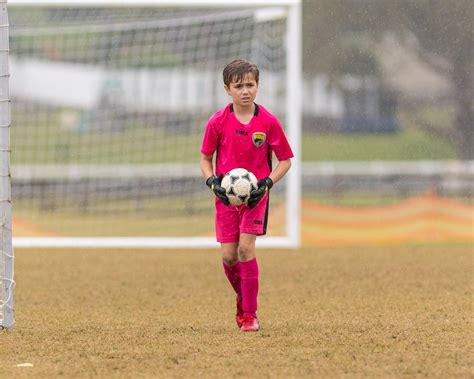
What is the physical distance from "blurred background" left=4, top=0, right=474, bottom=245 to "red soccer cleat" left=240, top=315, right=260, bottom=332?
8093mm

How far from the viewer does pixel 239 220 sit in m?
7.77

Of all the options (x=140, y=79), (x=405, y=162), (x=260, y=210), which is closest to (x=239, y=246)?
(x=260, y=210)

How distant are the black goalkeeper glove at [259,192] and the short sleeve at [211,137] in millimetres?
434

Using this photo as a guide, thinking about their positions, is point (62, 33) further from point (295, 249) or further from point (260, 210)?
point (260, 210)

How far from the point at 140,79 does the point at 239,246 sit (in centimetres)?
1398

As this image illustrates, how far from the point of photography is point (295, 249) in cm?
1467

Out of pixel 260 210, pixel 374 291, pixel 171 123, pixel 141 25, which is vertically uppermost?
pixel 141 25

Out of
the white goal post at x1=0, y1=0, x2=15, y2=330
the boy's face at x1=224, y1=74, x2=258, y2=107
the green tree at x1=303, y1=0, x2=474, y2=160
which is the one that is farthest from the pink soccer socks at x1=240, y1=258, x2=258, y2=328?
the green tree at x1=303, y1=0, x2=474, y2=160

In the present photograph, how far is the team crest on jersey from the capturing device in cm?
763

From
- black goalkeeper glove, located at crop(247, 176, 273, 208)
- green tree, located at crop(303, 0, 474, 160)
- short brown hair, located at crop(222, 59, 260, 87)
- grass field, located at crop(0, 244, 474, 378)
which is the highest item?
green tree, located at crop(303, 0, 474, 160)

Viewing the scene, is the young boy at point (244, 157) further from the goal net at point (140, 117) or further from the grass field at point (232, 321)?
the goal net at point (140, 117)

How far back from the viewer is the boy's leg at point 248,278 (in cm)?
766

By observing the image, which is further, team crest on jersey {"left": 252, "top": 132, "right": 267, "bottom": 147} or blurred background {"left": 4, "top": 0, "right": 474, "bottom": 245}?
blurred background {"left": 4, "top": 0, "right": 474, "bottom": 245}

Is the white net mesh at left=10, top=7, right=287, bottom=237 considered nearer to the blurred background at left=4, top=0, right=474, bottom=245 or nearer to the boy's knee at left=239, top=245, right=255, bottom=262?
the blurred background at left=4, top=0, right=474, bottom=245
